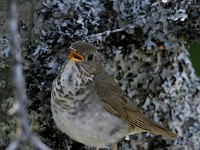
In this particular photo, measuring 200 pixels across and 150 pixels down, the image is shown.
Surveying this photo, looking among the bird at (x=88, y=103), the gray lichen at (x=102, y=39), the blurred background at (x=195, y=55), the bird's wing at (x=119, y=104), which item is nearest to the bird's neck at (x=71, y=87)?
the bird at (x=88, y=103)

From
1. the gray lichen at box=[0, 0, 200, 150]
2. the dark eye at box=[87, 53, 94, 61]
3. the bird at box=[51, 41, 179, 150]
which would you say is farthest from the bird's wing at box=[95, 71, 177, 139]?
the gray lichen at box=[0, 0, 200, 150]

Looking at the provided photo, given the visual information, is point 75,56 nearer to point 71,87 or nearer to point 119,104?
point 71,87

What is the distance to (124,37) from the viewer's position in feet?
11.7

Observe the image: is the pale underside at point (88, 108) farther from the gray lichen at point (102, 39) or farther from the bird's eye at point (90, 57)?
the gray lichen at point (102, 39)

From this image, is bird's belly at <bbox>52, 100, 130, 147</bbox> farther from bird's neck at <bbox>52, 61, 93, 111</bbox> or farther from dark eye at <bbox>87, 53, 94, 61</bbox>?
dark eye at <bbox>87, 53, 94, 61</bbox>

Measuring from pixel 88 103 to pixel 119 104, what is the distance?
0.28 meters

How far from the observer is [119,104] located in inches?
131

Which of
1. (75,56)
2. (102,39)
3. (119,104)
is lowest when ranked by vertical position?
(119,104)

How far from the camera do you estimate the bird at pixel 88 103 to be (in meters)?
3.10

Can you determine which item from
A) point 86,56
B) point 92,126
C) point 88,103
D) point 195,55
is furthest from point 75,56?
point 195,55

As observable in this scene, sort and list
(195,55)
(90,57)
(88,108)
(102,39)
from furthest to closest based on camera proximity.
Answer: (195,55) → (102,39) → (90,57) → (88,108)

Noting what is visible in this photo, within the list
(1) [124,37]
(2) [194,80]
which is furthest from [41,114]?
(2) [194,80]

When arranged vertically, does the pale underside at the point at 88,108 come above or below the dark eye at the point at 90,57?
below

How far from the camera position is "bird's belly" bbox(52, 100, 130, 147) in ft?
10.1
